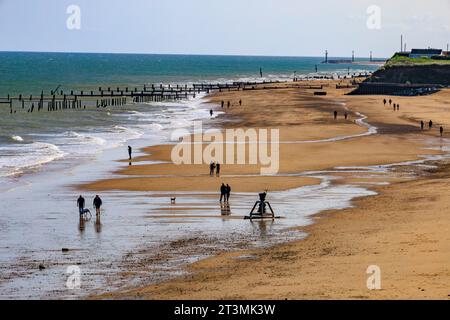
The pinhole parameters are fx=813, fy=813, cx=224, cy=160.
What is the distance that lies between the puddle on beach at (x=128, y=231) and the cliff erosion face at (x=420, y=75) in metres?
78.5

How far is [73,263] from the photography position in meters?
24.1

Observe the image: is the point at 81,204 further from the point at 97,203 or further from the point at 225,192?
the point at 225,192

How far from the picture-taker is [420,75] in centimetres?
11838

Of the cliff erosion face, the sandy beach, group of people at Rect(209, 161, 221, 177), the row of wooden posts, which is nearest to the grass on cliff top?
the cliff erosion face

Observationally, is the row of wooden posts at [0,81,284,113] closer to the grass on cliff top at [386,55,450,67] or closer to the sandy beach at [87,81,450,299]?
the grass on cliff top at [386,55,450,67]

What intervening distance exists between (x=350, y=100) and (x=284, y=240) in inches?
3149

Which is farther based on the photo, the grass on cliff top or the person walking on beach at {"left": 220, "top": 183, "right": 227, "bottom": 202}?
the grass on cliff top

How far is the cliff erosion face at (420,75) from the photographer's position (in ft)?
384

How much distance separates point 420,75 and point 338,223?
93328 mm

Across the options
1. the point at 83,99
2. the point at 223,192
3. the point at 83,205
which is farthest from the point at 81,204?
the point at 83,99

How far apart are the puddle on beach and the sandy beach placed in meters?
0.98

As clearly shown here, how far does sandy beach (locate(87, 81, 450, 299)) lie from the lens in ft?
64.7

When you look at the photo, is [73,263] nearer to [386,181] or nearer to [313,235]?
[313,235]
